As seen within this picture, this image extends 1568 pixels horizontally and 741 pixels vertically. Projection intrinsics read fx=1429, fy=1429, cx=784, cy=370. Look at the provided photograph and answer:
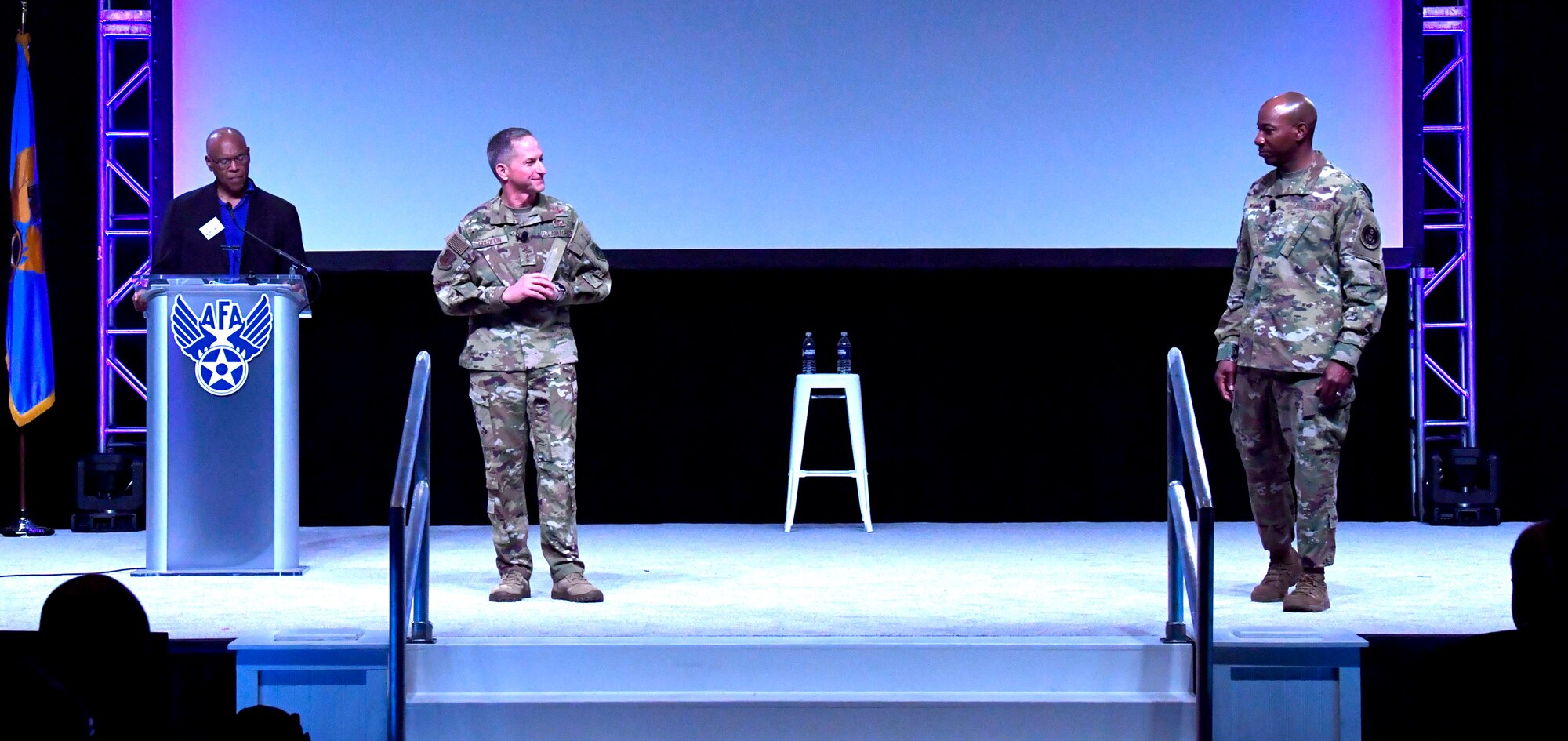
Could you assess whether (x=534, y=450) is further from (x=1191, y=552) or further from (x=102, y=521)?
(x=102, y=521)

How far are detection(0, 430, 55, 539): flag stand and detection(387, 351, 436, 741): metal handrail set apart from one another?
319 cm

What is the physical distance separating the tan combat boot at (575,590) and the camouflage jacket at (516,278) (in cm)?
54

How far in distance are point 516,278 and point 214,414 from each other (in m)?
1.04

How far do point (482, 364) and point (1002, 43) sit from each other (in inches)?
107

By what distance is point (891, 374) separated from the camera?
19.2 ft

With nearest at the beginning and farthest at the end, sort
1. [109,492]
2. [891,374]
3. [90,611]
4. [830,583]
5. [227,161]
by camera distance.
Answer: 1. [90,611]
2. [830,583]
3. [227,161]
4. [109,492]
5. [891,374]

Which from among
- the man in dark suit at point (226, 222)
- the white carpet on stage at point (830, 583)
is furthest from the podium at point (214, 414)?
the man in dark suit at point (226, 222)

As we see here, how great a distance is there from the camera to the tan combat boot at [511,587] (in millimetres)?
3549

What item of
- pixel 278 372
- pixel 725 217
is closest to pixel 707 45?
pixel 725 217

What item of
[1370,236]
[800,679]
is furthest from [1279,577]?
[800,679]

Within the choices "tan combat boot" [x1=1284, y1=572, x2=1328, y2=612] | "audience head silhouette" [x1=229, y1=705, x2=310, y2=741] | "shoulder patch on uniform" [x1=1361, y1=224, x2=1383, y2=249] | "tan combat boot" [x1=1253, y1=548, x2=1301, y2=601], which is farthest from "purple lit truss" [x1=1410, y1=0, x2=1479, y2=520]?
"audience head silhouette" [x1=229, y1=705, x2=310, y2=741]

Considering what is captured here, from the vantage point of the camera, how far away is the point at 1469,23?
18.5 ft

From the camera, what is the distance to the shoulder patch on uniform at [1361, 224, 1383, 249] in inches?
136

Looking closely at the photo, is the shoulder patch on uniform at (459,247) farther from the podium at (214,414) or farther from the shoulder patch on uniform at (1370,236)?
the shoulder patch on uniform at (1370,236)
